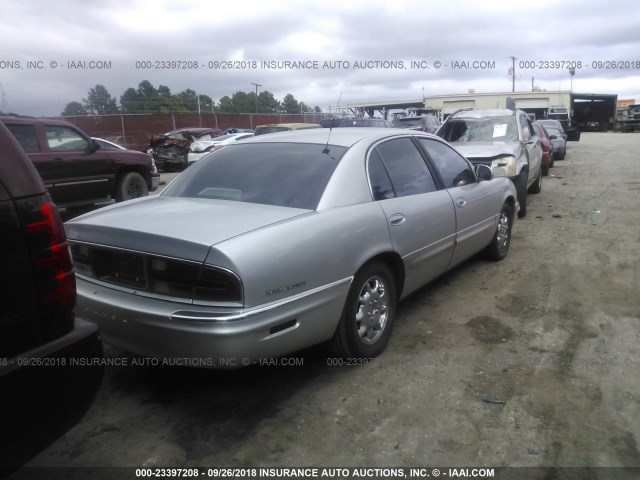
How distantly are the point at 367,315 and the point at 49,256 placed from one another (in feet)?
6.63

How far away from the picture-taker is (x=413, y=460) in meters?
2.58

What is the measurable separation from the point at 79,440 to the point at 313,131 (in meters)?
2.69

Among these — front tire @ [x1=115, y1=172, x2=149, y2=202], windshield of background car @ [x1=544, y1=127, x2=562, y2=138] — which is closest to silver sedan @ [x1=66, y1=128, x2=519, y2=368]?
front tire @ [x1=115, y1=172, x2=149, y2=202]

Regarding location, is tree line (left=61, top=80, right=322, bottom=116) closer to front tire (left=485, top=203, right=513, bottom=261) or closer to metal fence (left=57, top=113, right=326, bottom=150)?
metal fence (left=57, top=113, right=326, bottom=150)

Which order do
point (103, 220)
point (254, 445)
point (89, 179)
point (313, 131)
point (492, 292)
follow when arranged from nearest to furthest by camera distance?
point (254, 445)
point (103, 220)
point (313, 131)
point (492, 292)
point (89, 179)

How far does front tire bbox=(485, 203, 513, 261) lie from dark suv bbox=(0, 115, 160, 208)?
269 inches

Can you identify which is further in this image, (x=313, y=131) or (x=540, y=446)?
(x=313, y=131)

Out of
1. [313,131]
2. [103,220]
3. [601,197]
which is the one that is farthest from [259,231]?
[601,197]

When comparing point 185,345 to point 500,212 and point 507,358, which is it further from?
point 500,212

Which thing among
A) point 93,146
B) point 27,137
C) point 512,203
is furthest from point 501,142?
point 27,137

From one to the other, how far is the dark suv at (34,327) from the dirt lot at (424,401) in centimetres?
13

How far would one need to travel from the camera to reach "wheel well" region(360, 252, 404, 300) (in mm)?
3563

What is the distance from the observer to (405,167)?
413 cm

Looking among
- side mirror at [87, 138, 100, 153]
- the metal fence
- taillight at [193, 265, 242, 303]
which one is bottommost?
taillight at [193, 265, 242, 303]
